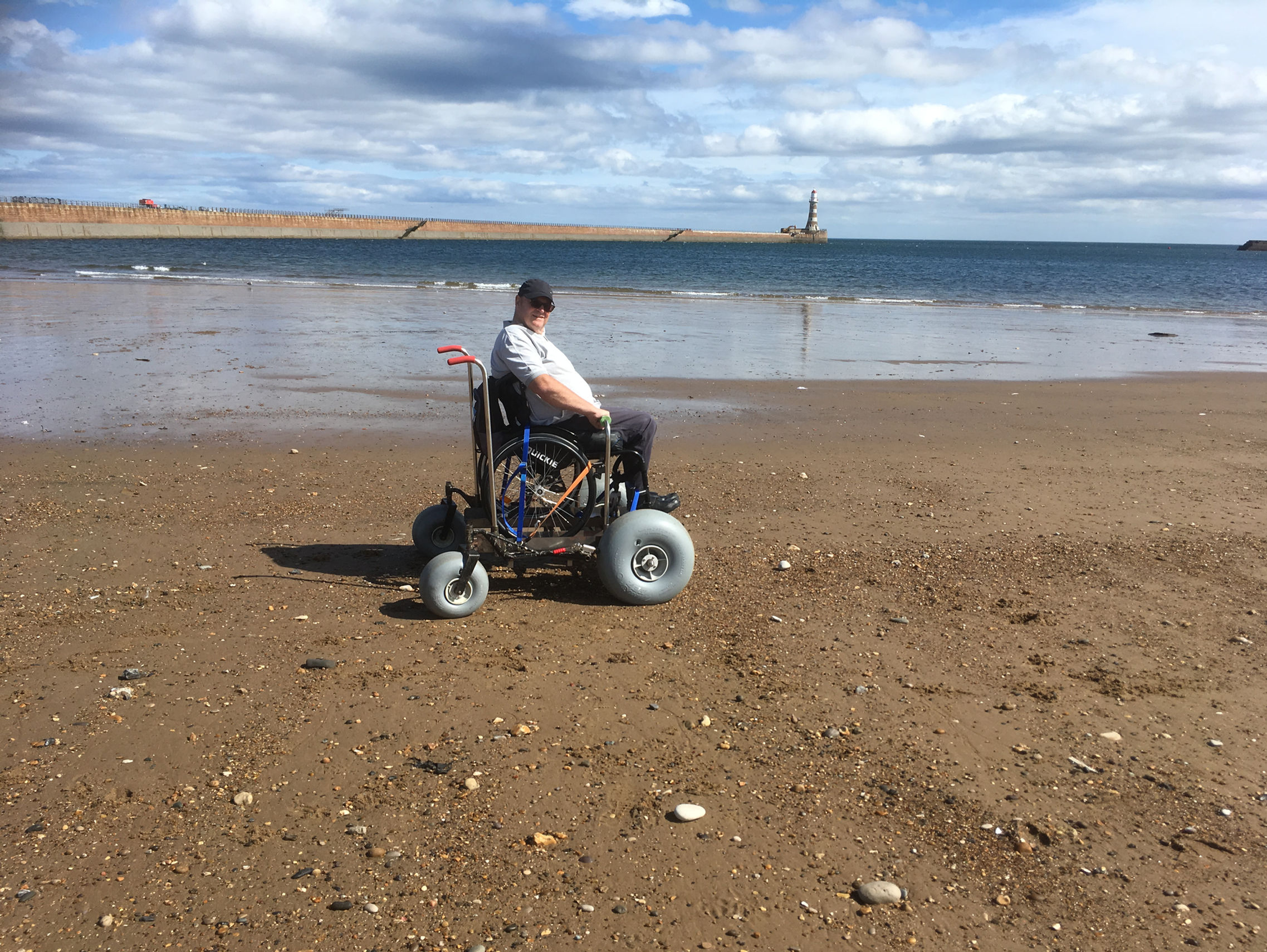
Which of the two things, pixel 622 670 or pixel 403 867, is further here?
pixel 622 670

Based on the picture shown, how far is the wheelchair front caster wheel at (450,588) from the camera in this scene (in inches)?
208

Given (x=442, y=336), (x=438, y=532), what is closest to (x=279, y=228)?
(x=442, y=336)

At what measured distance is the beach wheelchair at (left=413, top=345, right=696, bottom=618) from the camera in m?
5.34

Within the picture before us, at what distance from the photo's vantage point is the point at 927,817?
143 inches

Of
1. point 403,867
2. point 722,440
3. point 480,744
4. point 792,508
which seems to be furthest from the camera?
point 722,440

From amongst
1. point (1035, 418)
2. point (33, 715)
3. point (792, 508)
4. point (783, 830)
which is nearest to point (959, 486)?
point (792, 508)

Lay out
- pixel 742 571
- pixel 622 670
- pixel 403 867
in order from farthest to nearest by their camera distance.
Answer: pixel 742 571
pixel 622 670
pixel 403 867

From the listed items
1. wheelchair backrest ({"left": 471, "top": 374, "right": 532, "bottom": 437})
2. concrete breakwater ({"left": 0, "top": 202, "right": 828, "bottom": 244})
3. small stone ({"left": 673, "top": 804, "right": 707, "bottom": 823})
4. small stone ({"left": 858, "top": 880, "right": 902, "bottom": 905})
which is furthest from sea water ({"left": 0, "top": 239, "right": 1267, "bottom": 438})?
concrete breakwater ({"left": 0, "top": 202, "right": 828, "bottom": 244})

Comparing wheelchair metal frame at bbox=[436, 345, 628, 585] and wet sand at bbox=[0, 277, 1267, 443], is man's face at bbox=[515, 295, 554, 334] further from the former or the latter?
wet sand at bbox=[0, 277, 1267, 443]

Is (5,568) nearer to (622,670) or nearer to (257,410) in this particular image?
(622,670)

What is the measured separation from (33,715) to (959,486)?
724cm

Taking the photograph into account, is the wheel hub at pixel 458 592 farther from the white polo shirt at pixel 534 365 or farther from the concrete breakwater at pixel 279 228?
the concrete breakwater at pixel 279 228

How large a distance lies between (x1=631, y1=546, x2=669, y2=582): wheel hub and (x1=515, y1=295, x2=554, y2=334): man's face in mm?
1411

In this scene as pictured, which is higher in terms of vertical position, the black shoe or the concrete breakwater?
the concrete breakwater
